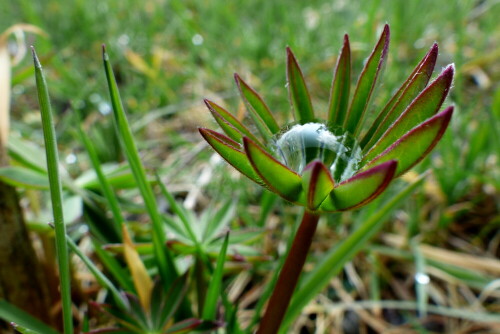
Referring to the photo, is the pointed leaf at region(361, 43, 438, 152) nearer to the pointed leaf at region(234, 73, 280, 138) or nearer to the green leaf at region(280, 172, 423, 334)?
the pointed leaf at region(234, 73, 280, 138)

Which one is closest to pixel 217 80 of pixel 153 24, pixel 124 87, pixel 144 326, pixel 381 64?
pixel 124 87

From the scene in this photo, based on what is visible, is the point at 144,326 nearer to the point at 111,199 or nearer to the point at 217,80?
the point at 111,199

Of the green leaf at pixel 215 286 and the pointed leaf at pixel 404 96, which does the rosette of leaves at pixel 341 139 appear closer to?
the pointed leaf at pixel 404 96

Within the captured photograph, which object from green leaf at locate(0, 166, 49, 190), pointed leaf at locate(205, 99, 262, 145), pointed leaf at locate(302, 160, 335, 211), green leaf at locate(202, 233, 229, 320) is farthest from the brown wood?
pointed leaf at locate(302, 160, 335, 211)

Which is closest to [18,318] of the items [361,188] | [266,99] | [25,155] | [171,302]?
[171,302]

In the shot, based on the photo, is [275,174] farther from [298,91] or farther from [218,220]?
[218,220]
